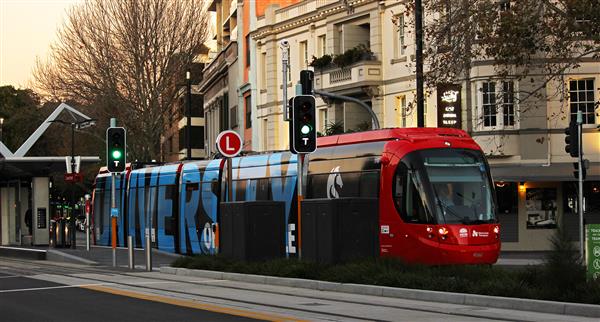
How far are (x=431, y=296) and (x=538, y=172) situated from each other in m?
22.2

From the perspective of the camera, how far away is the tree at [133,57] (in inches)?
2409

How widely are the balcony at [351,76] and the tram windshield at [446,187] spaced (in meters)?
19.3

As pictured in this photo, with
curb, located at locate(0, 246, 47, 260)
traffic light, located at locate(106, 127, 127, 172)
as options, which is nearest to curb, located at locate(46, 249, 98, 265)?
curb, located at locate(0, 246, 47, 260)

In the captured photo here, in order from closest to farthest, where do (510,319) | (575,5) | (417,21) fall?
(510,319), (575,5), (417,21)

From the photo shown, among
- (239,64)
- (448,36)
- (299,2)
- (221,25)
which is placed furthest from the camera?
(221,25)

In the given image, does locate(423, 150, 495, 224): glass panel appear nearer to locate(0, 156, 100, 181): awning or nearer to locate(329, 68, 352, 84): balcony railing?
locate(0, 156, 100, 181): awning

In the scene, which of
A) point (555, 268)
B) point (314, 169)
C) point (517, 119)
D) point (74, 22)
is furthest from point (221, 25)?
point (555, 268)

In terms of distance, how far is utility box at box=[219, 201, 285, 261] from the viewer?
80.3 feet

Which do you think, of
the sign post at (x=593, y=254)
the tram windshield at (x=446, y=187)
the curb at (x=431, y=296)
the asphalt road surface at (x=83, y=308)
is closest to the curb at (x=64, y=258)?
the curb at (x=431, y=296)

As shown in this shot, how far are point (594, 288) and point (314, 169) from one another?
1371 centimetres

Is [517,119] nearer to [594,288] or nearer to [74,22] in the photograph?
[594,288]

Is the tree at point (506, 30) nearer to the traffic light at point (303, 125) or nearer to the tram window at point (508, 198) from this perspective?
the traffic light at point (303, 125)

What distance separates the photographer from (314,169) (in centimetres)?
2866

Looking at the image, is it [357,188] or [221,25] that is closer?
[357,188]
